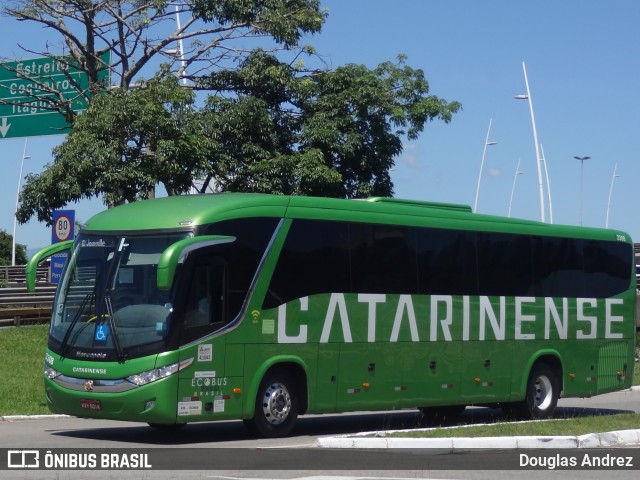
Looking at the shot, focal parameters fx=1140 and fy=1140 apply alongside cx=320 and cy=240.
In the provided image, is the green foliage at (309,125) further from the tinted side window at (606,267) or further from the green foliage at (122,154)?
the tinted side window at (606,267)

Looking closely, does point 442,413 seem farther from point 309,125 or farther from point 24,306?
point 24,306

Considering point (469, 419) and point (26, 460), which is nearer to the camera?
point (26, 460)

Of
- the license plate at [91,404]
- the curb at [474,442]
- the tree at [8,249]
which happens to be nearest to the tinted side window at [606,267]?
the curb at [474,442]

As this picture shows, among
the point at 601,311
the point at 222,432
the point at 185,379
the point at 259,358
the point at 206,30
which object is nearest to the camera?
the point at 185,379

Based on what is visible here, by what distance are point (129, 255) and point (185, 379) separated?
5.58 ft

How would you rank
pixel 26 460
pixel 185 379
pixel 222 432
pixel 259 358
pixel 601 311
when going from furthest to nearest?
pixel 601 311 < pixel 222 432 < pixel 259 358 < pixel 185 379 < pixel 26 460

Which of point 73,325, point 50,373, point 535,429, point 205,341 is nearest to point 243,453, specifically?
point 205,341

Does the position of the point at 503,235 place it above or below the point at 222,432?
above

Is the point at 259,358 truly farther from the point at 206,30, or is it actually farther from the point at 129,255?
the point at 206,30

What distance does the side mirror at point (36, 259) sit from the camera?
47.6 feet

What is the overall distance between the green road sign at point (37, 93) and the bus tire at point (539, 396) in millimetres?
13289

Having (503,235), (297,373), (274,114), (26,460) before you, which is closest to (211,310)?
(297,373)

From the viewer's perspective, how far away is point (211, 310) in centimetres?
1397

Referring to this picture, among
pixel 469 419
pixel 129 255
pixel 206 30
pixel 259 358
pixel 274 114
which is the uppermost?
pixel 206 30
